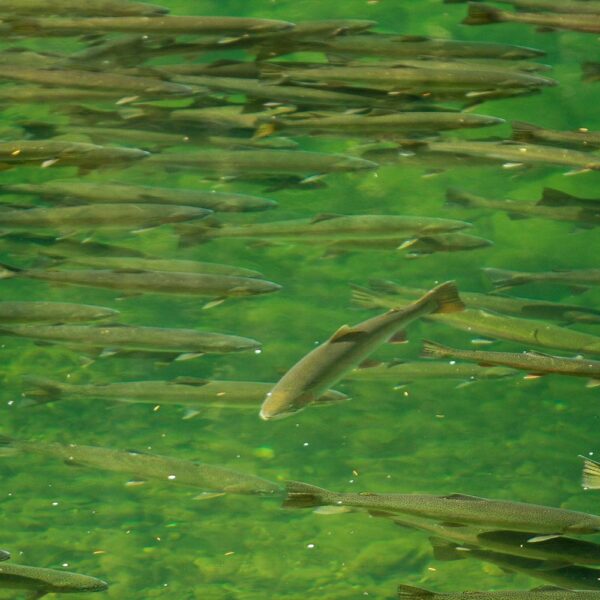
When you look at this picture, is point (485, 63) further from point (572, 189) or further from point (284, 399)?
point (284, 399)

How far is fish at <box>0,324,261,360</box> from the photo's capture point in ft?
13.3

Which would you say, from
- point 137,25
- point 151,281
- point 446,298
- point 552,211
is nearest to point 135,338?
point 151,281

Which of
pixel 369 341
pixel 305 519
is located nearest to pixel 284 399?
pixel 369 341

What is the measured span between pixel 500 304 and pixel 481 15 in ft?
6.40

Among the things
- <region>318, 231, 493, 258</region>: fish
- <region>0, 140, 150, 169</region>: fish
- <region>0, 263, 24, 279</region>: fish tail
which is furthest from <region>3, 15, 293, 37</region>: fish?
<region>0, 263, 24, 279</region>: fish tail

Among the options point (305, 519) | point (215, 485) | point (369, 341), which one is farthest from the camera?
point (305, 519)

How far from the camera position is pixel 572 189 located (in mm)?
5789

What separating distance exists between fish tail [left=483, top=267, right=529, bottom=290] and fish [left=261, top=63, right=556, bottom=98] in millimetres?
Result: 1055

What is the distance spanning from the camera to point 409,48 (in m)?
5.50

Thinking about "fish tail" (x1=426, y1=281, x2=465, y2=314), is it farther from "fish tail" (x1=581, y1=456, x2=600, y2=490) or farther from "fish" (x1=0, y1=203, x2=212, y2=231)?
"fish" (x1=0, y1=203, x2=212, y2=231)

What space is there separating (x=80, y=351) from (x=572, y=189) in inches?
126

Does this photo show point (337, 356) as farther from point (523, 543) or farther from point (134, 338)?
point (134, 338)

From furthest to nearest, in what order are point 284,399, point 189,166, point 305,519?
point 189,166
point 305,519
point 284,399

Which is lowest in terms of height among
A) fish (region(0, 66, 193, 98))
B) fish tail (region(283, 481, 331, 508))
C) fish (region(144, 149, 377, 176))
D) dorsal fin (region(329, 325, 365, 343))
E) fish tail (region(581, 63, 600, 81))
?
fish tail (region(283, 481, 331, 508))
